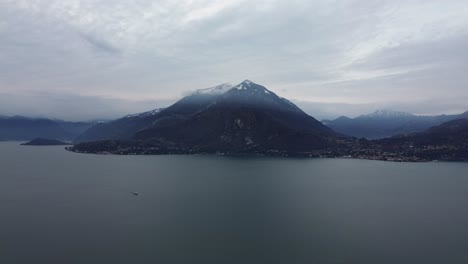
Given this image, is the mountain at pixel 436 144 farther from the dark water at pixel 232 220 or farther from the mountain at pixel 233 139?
the dark water at pixel 232 220

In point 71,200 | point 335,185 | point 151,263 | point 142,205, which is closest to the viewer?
point 151,263

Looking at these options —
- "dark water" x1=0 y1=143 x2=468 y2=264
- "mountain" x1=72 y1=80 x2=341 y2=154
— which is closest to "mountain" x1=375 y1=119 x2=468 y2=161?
"mountain" x1=72 y1=80 x2=341 y2=154

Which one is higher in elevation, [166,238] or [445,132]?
[445,132]

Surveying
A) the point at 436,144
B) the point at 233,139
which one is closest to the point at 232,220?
the point at 233,139

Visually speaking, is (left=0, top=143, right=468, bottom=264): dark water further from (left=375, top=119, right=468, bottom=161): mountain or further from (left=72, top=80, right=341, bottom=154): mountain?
(left=72, top=80, right=341, bottom=154): mountain

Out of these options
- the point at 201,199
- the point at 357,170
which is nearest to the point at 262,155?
the point at 357,170

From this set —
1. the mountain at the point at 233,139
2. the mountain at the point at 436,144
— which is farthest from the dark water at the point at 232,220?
the mountain at the point at 233,139

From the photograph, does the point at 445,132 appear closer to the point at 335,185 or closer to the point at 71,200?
the point at 335,185
